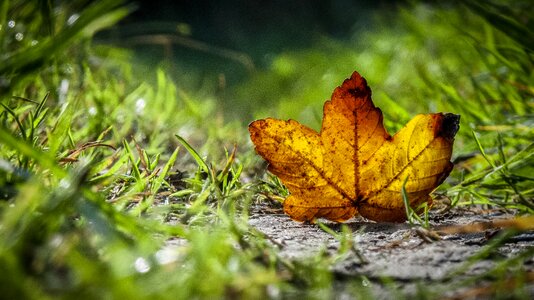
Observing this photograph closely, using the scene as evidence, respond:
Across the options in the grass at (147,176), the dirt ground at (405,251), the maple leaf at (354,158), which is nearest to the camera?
the grass at (147,176)

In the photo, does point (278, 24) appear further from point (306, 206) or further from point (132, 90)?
point (306, 206)

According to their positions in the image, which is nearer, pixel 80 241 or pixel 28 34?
pixel 80 241

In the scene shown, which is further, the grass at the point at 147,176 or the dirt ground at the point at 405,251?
the dirt ground at the point at 405,251

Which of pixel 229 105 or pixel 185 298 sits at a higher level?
pixel 229 105

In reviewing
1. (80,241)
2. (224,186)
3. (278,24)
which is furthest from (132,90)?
(278,24)

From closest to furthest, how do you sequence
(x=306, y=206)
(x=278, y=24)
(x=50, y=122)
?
1. (x=306, y=206)
2. (x=50, y=122)
3. (x=278, y=24)

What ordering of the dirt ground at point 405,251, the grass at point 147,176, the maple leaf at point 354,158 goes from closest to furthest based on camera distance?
the grass at point 147,176
the dirt ground at point 405,251
the maple leaf at point 354,158
